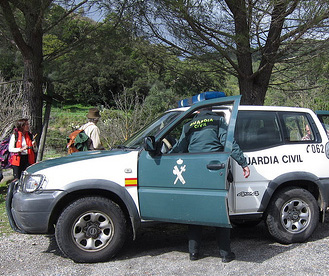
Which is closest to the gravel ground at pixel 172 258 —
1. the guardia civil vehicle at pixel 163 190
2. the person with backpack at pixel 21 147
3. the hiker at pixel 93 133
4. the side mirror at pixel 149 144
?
the guardia civil vehicle at pixel 163 190

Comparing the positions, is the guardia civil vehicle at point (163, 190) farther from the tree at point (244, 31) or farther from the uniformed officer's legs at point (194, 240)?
A: the tree at point (244, 31)

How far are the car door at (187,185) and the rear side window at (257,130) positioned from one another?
2.08 feet

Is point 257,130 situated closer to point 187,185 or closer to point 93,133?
point 187,185

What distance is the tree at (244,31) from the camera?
7762mm

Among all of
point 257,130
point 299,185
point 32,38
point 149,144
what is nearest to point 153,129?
point 149,144

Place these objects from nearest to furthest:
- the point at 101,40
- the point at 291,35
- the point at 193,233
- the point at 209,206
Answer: the point at 209,206, the point at 193,233, the point at 291,35, the point at 101,40

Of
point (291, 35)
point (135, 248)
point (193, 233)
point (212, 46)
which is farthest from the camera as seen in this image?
point (212, 46)

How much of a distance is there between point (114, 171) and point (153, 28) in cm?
565

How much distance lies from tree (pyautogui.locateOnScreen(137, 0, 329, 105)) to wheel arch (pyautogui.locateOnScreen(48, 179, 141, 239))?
15.2ft

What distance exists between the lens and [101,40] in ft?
33.7

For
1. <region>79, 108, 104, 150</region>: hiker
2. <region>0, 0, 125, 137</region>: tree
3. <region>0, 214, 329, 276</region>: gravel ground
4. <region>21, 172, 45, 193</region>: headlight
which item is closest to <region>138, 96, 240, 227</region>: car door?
<region>0, 214, 329, 276</region>: gravel ground

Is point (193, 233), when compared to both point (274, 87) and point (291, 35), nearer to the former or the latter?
point (291, 35)

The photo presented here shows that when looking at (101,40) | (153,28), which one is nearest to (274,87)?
(153,28)

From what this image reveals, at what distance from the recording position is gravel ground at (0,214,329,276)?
4.32 m
